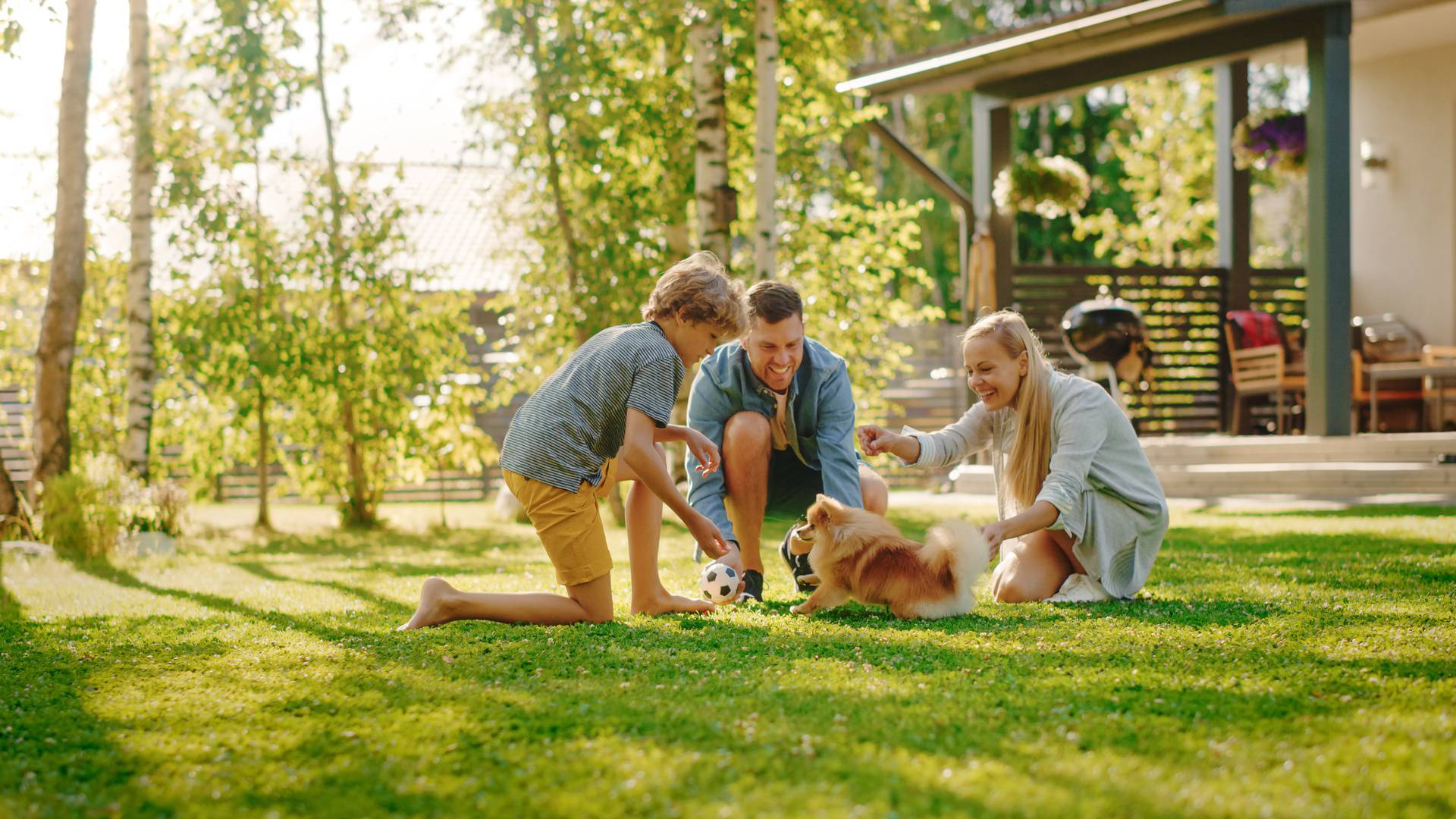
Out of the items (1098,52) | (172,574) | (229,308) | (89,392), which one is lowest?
(172,574)

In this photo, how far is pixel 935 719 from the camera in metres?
2.55

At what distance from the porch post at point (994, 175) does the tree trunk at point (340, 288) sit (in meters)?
6.24

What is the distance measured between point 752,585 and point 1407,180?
35.5 feet

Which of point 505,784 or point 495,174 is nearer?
point 505,784

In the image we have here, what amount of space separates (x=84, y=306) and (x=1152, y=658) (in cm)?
1056

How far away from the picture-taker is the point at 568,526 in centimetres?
398

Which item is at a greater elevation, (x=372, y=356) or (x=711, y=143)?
(x=711, y=143)

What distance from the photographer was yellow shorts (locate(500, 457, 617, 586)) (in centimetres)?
397

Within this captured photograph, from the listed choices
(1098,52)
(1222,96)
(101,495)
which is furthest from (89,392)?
(1222,96)

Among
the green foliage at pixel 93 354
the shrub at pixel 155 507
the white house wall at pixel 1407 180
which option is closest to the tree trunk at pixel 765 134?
the shrub at pixel 155 507

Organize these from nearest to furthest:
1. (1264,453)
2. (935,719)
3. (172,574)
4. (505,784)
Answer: (505,784), (935,719), (172,574), (1264,453)

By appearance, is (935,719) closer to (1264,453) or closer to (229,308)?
→ (1264,453)

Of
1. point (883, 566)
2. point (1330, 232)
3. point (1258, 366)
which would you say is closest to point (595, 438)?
point (883, 566)

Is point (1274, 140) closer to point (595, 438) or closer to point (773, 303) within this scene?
point (773, 303)
